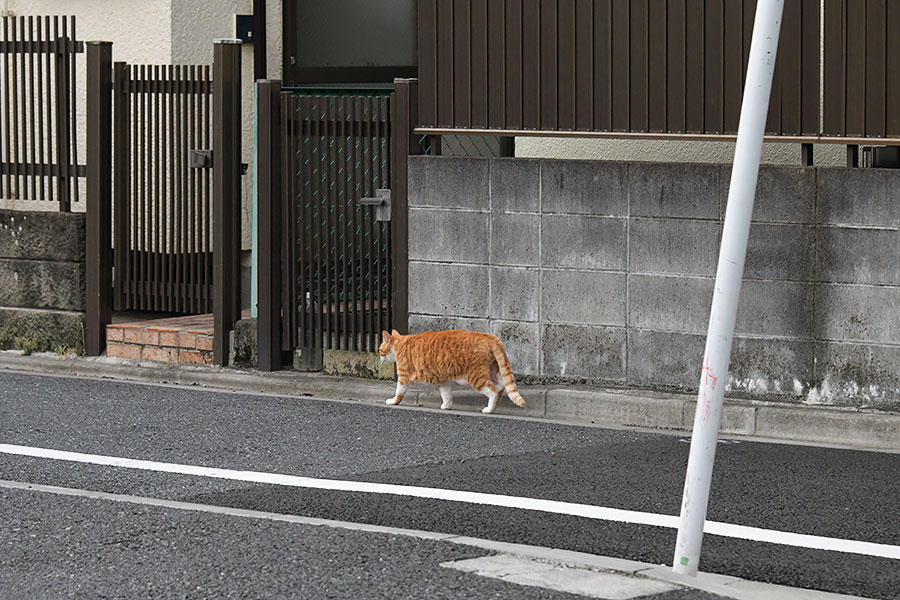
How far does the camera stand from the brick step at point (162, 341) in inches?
461

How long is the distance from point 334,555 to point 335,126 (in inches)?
208

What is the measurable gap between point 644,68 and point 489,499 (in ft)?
11.9

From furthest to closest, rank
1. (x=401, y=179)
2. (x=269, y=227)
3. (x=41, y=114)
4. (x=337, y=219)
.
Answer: (x=41, y=114), (x=269, y=227), (x=337, y=219), (x=401, y=179)

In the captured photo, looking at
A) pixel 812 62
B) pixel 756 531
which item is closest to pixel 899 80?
pixel 812 62

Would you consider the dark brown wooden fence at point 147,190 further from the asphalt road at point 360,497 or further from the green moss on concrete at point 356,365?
the asphalt road at point 360,497

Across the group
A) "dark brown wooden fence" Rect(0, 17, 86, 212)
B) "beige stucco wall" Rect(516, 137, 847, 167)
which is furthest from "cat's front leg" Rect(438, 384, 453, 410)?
"dark brown wooden fence" Rect(0, 17, 86, 212)

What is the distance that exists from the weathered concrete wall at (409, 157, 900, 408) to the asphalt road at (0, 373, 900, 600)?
0.76 m

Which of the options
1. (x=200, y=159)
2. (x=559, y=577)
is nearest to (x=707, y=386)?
(x=559, y=577)

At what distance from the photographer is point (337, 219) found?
1108 centimetres

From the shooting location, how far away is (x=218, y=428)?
9.52 meters

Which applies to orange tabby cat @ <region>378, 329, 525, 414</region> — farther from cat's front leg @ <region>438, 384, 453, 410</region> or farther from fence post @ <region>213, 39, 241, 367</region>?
fence post @ <region>213, 39, 241, 367</region>

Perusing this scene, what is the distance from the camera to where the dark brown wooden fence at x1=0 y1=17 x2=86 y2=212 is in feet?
40.9

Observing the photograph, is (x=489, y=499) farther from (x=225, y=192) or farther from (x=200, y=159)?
(x=200, y=159)

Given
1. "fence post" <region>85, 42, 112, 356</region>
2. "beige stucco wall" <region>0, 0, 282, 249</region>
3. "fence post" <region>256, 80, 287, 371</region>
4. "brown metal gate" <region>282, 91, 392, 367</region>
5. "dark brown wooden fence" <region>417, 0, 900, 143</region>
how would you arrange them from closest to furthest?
"dark brown wooden fence" <region>417, 0, 900, 143</region> < "brown metal gate" <region>282, 91, 392, 367</region> < "fence post" <region>256, 80, 287, 371</region> < "fence post" <region>85, 42, 112, 356</region> < "beige stucco wall" <region>0, 0, 282, 249</region>
